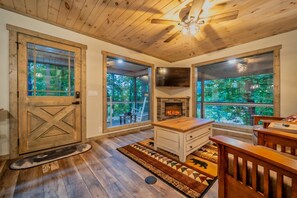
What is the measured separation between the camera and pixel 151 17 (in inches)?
91.7

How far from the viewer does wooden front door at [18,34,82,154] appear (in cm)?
227

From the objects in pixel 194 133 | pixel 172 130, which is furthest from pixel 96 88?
pixel 194 133

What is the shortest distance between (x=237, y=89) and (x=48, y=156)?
16.1ft

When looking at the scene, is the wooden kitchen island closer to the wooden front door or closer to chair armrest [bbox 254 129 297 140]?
chair armrest [bbox 254 129 297 140]

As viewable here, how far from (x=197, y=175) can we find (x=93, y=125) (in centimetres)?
241

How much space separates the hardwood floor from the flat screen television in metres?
2.83

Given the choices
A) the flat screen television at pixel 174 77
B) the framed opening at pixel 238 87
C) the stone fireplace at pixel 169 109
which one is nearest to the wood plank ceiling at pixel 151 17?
the framed opening at pixel 238 87

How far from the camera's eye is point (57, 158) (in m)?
2.17

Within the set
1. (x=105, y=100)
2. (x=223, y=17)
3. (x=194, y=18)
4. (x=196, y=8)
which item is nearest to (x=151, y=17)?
(x=194, y=18)

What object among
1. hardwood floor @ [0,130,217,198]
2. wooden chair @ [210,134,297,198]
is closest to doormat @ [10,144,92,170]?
hardwood floor @ [0,130,217,198]

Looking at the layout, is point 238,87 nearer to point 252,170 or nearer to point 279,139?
point 279,139

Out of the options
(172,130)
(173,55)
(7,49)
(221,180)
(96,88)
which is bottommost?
(221,180)

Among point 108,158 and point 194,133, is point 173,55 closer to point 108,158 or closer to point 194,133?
point 194,133

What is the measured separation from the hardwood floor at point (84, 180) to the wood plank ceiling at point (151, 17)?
98.4 inches
